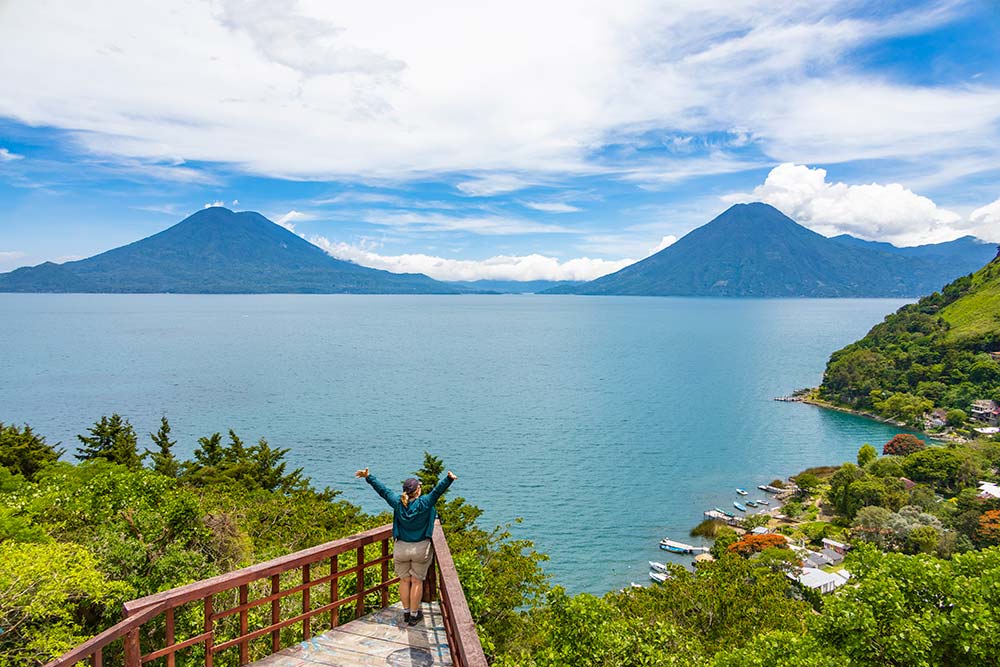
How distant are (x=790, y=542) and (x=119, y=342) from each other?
426ft

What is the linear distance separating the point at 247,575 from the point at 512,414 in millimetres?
61731

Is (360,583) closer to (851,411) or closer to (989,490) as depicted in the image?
(989,490)

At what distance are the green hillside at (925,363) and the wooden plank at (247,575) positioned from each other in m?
87.7

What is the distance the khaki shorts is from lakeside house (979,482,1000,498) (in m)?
53.9

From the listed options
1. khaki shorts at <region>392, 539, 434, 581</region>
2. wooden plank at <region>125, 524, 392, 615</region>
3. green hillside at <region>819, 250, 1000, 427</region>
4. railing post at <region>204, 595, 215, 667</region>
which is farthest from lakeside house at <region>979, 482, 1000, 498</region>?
railing post at <region>204, 595, 215, 667</region>

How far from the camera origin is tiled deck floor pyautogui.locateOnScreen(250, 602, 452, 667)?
19.6 feet

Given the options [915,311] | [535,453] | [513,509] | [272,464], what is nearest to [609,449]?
[535,453]

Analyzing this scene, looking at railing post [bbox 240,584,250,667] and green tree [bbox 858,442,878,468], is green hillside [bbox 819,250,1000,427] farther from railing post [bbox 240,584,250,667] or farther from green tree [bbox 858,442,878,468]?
railing post [bbox 240,584,250,667]

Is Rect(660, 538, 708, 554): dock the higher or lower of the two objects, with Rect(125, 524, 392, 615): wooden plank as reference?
lower

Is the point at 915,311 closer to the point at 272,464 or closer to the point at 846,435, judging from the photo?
the point at 846,435

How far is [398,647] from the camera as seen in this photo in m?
6.26

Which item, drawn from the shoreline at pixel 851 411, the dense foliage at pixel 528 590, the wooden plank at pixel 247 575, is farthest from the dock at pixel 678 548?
the shoreline at pixel 851 411

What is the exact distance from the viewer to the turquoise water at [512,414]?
143ft

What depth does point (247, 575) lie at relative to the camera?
5.69 metres
